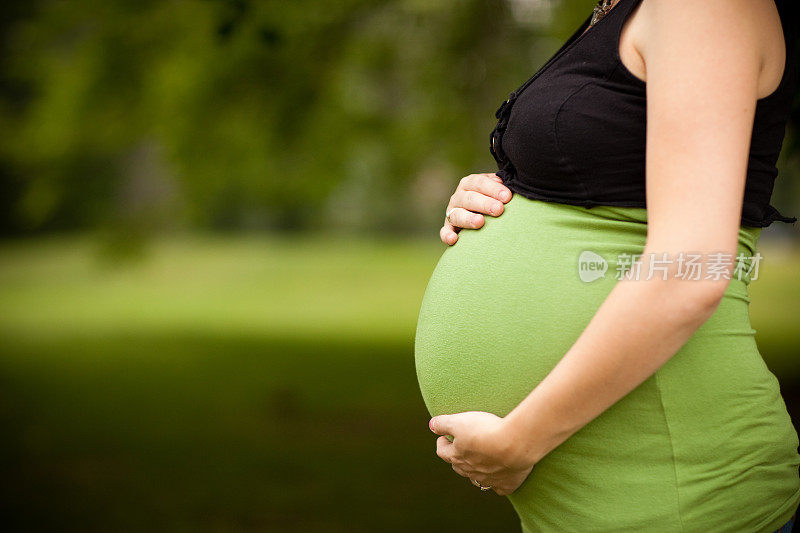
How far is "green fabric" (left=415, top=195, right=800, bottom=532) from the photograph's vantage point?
116cm

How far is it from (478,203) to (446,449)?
0.46m

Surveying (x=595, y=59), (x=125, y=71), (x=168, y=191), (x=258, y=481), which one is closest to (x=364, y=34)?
(x=125, y=71)

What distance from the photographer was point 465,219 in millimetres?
1424

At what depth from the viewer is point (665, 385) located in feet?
3.79

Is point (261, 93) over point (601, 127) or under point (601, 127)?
over

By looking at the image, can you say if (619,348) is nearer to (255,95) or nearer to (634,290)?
(634,290)

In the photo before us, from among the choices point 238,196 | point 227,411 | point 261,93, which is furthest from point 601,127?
point 238,196

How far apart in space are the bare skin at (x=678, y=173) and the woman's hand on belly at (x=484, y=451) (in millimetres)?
80

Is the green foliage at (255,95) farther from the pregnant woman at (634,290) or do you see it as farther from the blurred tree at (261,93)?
the pregnant woman at (634,290)

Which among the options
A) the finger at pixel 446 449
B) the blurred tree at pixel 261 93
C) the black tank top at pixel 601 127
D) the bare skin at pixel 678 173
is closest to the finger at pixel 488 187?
the black tank top at pixel 601 127

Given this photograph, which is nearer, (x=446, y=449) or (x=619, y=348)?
(x=619, y=348)

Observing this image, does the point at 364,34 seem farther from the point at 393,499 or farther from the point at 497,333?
the point at 497,333

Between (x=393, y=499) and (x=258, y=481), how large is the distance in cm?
102

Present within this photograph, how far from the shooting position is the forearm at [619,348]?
103 centimetres
